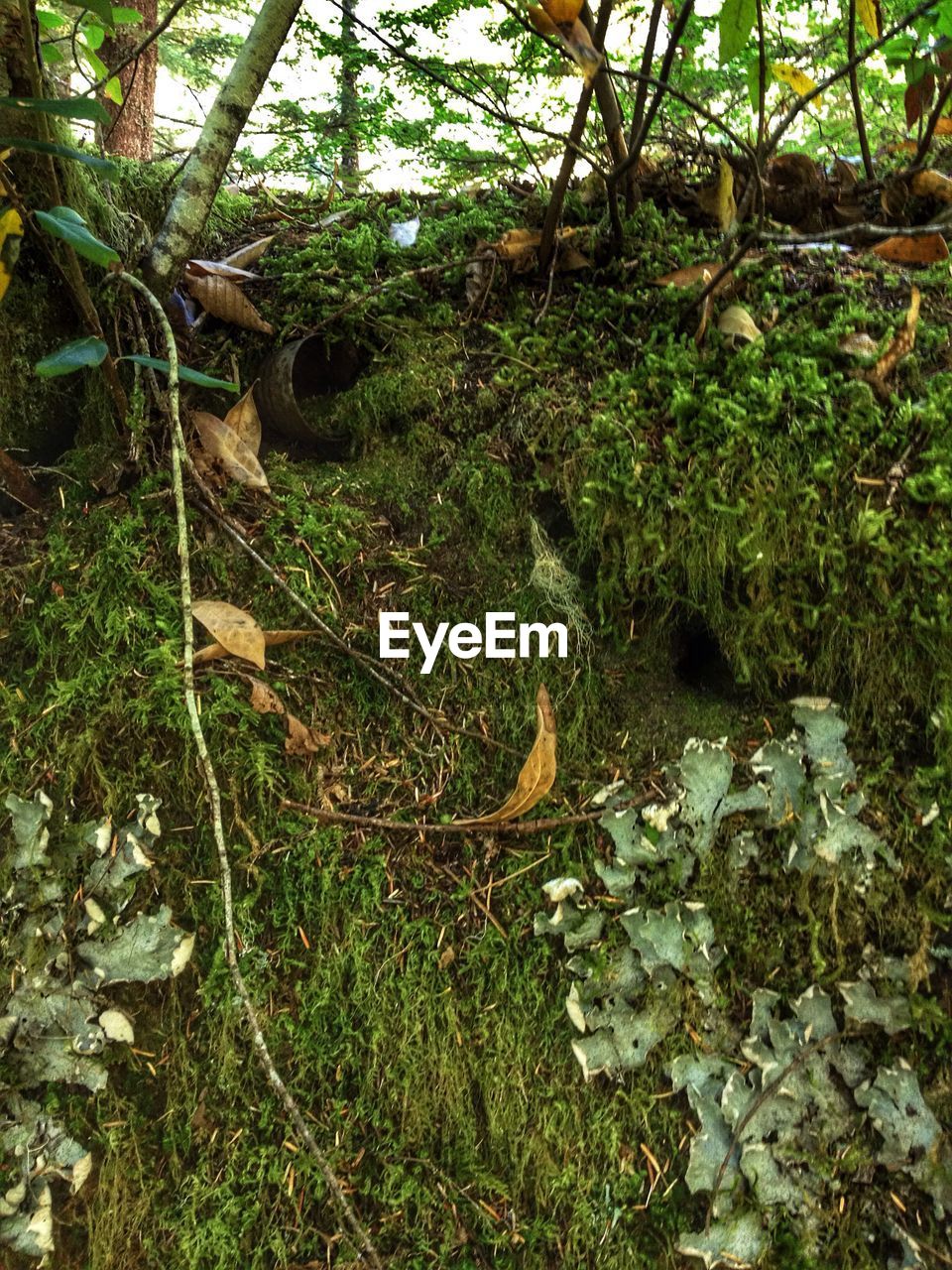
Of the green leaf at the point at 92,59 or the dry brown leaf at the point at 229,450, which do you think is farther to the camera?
the green leaf at the point at 92,59

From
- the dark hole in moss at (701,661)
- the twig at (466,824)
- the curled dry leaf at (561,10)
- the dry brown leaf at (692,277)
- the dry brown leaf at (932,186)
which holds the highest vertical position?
the curled dry leaf at (561,10)

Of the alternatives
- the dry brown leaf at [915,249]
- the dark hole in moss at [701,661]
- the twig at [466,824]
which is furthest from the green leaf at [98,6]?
the dry brown leaf at [915,249]

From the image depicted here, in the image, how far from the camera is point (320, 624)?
1.92 metres

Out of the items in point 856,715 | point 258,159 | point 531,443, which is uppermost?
point 258,159

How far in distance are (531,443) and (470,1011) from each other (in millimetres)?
1442

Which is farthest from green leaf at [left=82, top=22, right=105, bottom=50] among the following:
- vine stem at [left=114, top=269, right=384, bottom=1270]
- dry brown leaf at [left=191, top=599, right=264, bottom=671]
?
dry brown leaf at [left=191, top=599, right=264, bottom=671]

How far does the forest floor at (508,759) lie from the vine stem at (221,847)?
5 cm

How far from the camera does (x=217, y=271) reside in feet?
7.65

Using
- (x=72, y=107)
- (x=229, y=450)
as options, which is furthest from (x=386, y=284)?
(x=72, y=107)

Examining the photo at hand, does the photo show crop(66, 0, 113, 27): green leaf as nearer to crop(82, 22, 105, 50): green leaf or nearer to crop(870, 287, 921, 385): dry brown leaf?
crop(82, 22, 105, 50): green leaf

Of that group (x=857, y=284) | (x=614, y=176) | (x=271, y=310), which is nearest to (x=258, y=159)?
(x=271, y=310)

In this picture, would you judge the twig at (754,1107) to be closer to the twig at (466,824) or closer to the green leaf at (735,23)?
the twig at (466,824)

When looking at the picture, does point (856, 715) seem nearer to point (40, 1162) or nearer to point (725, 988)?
point (725, 988)

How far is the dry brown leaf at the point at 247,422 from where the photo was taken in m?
2.15
